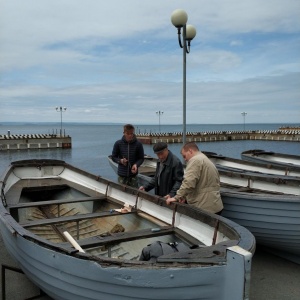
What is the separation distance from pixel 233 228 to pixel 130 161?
4.10m

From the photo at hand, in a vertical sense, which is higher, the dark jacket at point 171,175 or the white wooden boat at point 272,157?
the dark jacket at point 171,175

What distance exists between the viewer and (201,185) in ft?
17.1

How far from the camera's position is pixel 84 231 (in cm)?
675

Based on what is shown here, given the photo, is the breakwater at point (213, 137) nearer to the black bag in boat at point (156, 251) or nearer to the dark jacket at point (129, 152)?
the dark jacket at point (129, 152)

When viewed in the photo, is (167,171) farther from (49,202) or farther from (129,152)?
(49,202)

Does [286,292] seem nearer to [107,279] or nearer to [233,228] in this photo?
[233,228]

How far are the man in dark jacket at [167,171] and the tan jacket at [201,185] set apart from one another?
647mm

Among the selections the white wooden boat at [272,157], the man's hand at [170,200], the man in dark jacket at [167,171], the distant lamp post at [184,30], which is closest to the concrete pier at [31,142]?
the white wooden boat at [272,157]

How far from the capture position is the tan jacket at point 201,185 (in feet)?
16.6

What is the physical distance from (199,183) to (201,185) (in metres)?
0.05

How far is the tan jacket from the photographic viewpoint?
5047 millimetres

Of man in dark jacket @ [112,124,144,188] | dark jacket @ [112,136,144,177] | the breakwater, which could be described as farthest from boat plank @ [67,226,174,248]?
the breakwater

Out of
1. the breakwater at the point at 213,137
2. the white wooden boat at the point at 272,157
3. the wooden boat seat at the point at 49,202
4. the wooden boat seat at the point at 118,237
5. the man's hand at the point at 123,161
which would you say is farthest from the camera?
the breakwater at the point at 213,137

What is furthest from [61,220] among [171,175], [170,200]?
[171,175]
